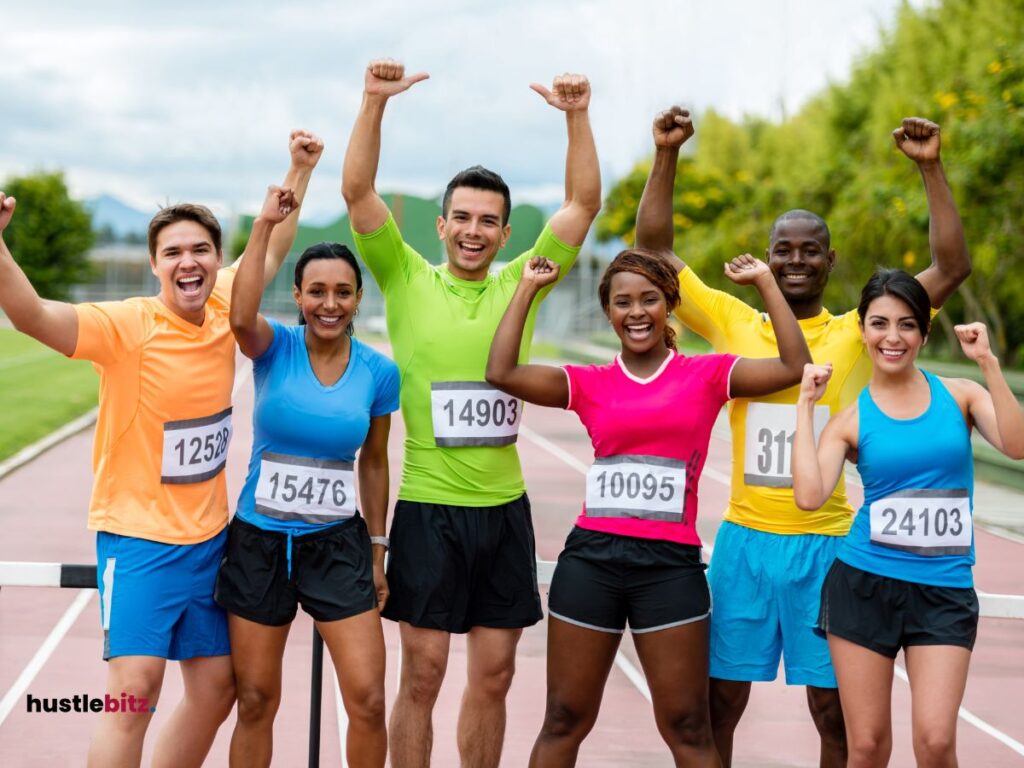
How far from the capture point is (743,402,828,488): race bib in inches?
167

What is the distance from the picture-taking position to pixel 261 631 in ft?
13.2

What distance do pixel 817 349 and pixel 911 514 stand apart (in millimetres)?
713

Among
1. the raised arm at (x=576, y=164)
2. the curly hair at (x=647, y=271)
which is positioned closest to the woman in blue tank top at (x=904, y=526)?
the curly hair at (x=647, y=271)

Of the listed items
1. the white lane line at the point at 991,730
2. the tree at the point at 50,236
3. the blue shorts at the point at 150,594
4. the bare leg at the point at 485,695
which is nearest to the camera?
the blue shorts at the point at 150,594

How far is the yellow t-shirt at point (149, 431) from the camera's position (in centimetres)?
398

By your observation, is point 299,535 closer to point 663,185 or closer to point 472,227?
point 472,227

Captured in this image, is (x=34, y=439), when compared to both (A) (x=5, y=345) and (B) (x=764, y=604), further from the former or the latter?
(A) (x=5, y=345)

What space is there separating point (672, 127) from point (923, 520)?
61.7 inches

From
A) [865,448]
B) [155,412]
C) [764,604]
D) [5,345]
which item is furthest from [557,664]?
[5,345]

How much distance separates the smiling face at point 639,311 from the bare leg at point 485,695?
41.8 inches

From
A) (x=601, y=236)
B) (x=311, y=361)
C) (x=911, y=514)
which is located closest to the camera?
(x=911, y=514)

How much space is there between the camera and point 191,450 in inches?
158

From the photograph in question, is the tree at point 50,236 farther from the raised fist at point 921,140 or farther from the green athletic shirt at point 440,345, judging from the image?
the raised fist at point 921,140

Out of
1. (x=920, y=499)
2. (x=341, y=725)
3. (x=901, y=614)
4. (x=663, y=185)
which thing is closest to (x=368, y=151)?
(x=663, y=185)
